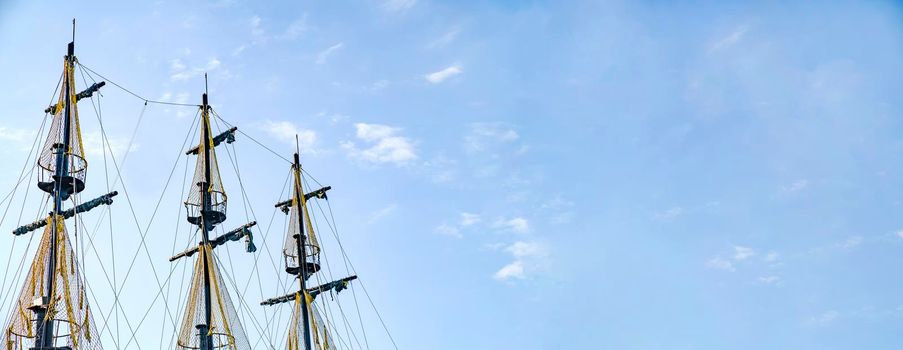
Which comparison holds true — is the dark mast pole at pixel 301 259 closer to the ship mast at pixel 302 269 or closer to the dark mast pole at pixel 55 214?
the ship mast at pixel 302 269

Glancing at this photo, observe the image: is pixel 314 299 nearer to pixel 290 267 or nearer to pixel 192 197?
pixel 290 267

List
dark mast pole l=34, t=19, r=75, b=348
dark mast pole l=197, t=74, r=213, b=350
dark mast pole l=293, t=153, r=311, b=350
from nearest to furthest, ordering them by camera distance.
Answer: dark mast pole l=34, t=19, r=75, b=348 → dark mast pole l=197, t=74, r=213, b=350 → dark mast pole l=293, t=153, r=311, b=350

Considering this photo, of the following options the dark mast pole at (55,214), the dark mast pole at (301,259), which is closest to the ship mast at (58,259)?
the dark mast pole at (55,214)

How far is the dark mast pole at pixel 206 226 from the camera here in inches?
2363

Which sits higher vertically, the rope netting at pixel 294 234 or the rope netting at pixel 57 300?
the rope netting at pixel 294 234

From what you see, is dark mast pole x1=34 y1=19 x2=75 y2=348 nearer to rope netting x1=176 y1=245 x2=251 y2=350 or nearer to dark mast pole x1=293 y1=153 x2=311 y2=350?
rope netting x1=176 y1=245 x2=251 y2=350

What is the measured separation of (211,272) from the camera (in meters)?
62.2

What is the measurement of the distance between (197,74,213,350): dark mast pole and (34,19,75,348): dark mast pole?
27.4 ft

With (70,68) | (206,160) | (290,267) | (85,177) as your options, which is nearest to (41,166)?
(85,177)

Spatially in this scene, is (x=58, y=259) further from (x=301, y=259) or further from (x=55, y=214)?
(x=301, y=259)

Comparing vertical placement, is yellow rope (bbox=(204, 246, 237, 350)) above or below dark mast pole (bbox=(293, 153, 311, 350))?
below

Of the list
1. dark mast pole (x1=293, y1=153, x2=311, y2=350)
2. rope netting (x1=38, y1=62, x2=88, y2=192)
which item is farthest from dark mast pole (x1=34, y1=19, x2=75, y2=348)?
dark mast pole (x1=293, y1=153, x2=311, y2=350)

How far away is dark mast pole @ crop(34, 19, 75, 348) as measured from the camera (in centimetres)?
5362

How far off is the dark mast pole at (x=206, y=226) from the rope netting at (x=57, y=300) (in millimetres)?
5833
